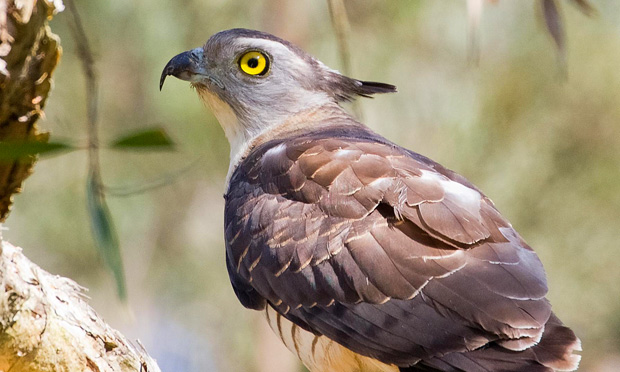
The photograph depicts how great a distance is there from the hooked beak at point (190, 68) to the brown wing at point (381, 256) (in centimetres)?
134

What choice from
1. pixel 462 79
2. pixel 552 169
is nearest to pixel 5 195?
pixel 462 79

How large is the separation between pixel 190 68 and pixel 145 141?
315 cm

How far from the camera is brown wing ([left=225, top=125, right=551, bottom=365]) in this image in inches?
140

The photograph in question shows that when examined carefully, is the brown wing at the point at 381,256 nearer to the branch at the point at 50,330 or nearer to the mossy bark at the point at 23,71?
the branch at the point at 50,330

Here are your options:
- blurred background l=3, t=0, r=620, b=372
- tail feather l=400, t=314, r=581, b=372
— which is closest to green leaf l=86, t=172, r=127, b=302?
tail feather l=400, t=314, r=581, b=372

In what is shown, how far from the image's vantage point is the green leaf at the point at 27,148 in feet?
8.06

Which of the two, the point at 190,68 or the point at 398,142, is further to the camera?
the point at 398,142

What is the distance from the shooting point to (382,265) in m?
3.72

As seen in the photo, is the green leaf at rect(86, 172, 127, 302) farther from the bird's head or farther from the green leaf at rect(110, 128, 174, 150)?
the bird's head

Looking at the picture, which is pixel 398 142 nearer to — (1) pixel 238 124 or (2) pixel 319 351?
(1) pixel 238 124

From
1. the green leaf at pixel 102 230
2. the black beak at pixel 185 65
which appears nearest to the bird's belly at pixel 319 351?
the green leaf at pixel 102 230

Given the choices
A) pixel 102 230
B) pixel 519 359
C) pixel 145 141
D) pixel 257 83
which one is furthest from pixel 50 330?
pixel 257 83

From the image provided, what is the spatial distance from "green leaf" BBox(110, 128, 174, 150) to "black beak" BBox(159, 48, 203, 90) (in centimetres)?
296

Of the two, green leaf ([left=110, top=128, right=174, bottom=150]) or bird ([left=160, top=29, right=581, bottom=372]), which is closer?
green leaf ([left=110, top=128, right=174, bottom=150])
